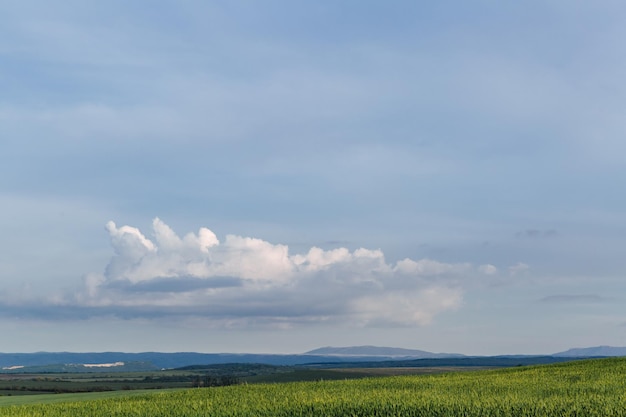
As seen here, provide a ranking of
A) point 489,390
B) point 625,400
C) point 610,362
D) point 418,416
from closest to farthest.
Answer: point 418,416 → point 625,400 → point 489,390 → point 610,362

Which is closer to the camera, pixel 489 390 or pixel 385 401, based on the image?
pixel 385 401

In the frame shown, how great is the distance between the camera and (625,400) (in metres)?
33.7

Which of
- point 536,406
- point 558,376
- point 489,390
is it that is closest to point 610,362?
point 558,376

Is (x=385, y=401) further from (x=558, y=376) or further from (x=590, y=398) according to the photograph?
(x=558, y=376)

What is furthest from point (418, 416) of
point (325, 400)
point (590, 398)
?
point (590, 398)

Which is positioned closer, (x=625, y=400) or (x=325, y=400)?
(x=625, y=400)

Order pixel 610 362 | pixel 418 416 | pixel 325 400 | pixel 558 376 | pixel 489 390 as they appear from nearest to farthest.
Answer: pixel 418 416, pixel 325 400, pixel 489 390, pixel 558 376, pixel 610 362

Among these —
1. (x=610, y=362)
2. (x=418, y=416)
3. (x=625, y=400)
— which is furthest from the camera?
(x=610, y=362)

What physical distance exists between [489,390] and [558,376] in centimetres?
1597

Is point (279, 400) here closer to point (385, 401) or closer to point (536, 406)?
point (385, 401)

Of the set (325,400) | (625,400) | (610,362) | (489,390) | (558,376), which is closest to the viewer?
(625,400)

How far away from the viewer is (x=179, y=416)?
3419 centimetres

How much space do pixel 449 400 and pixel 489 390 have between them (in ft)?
29.5

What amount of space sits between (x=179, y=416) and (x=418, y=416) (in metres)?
11.3
